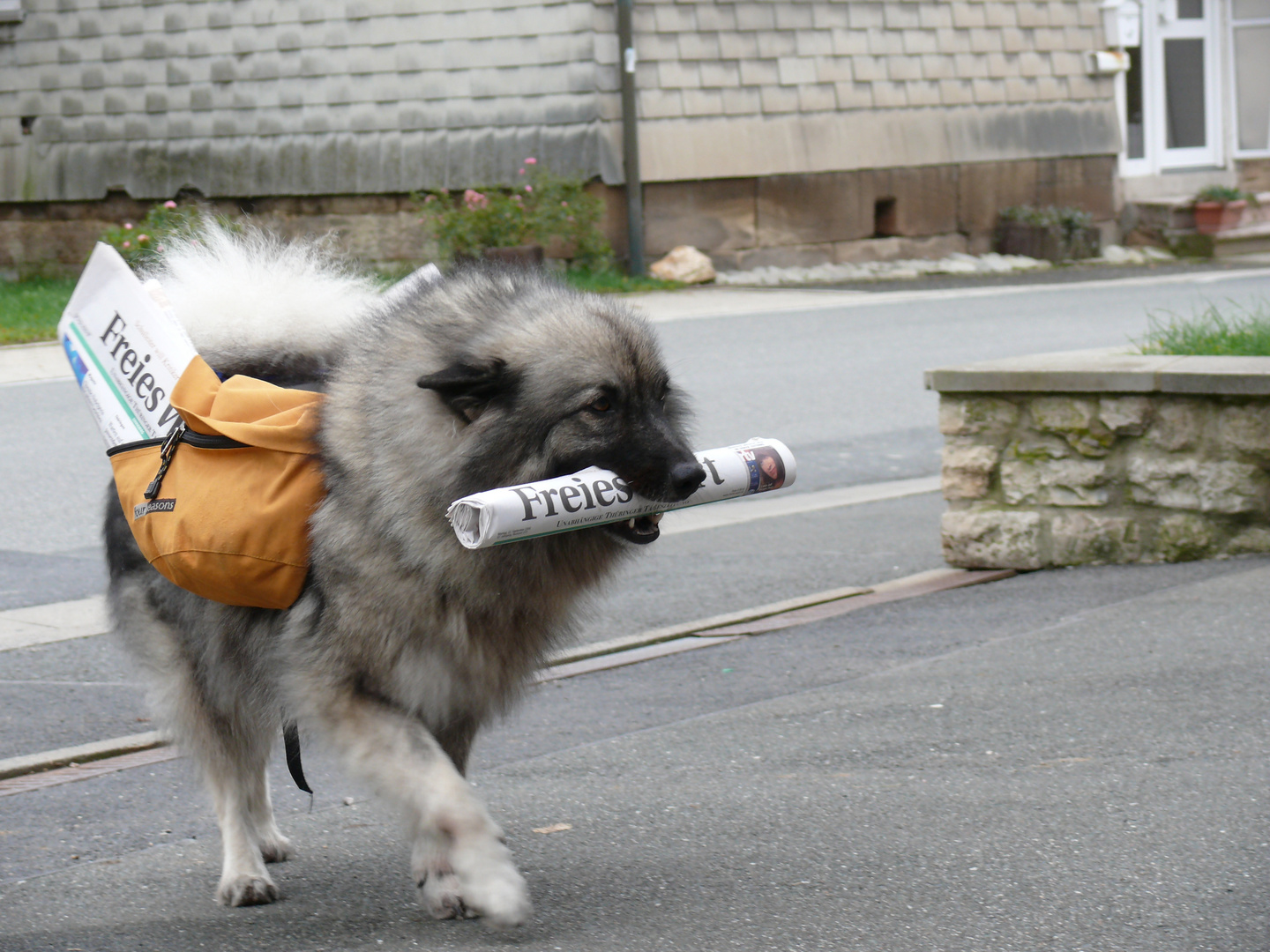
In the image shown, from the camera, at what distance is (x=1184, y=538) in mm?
6758

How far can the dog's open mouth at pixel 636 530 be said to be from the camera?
3.58 meters

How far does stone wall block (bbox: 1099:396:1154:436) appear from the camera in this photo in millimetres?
6719

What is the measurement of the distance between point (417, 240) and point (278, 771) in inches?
610

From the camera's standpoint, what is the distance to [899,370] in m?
13.2

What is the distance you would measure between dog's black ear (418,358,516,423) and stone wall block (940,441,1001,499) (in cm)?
408

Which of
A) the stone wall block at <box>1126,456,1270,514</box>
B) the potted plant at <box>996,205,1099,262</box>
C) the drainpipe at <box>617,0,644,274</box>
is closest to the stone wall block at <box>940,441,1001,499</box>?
the stone wall block at <box>1126,456,1270,514</box>

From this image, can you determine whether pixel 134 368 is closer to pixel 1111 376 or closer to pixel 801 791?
pixel 801 791

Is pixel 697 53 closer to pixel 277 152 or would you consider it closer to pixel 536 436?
pixel 277 152

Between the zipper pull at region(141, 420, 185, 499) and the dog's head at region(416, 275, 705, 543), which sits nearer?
the dog's head at region(416, 275, 705, 543)

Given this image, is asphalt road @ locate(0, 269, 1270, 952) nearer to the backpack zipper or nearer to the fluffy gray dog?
the fluffy gray dog

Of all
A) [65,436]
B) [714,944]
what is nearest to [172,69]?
[65,436]

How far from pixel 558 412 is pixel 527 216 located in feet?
50.2

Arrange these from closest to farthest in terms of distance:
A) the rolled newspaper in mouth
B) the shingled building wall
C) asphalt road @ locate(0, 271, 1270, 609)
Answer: the rolled newspaper in mouth, asphalt road @ locate(0, 271, 1270, 609), the shingled building wall

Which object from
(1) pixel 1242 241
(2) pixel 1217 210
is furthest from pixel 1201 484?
(1) pixel 1242 241
